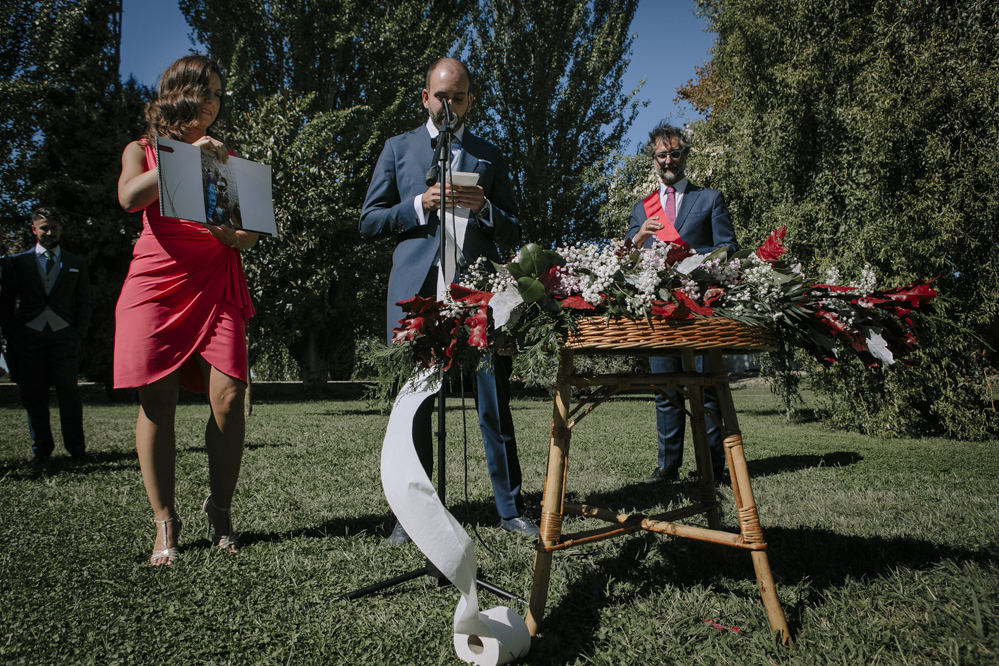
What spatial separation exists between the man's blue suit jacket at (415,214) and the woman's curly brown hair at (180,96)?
86 cm

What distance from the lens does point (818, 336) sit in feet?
6.37

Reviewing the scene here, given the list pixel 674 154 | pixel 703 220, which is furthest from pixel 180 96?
pixel 703 220

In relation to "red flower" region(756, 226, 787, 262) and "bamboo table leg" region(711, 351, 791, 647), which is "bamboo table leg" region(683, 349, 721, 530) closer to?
"bamboo table leg" region(711, 351, 791, 647)

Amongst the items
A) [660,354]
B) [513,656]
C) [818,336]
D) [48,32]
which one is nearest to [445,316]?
[660,354]

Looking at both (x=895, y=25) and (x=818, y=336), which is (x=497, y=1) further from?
(x=818, y=336)

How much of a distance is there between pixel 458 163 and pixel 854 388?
6.73 metres

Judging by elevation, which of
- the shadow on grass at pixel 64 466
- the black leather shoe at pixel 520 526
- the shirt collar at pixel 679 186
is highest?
the shirt collar at pixel 679 186

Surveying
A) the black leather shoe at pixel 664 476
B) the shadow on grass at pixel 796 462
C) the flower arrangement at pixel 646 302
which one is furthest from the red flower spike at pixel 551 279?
the shadow on grass at pixel 796 462

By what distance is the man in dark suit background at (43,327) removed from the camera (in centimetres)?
567

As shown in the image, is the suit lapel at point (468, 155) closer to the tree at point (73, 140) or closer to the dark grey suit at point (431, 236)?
the dark grey suit at point (431, 236)

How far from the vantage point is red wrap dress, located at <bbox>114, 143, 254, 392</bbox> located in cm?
270

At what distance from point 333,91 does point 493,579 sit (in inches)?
654

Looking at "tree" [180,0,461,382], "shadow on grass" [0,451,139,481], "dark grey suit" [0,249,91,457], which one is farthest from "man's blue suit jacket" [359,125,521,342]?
"tree" [180,0,461,382]

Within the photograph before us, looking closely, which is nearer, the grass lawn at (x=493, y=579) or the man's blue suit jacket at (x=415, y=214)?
the grass lawn at (x=493, y=579)
